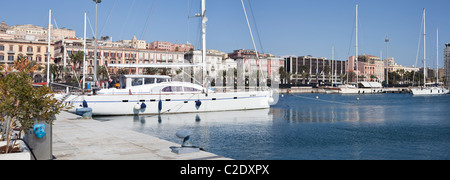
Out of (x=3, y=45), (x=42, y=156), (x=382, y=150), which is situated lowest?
(x=382, y=150)

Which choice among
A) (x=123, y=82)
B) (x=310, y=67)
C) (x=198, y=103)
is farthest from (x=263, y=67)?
(x=123, y=82)

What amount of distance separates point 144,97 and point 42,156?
66.7 feet

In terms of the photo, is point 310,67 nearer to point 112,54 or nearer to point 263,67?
point 263,67

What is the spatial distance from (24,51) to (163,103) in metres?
69.2

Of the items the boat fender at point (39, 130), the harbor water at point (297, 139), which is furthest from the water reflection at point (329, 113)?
the boat fender at point (39, 130)

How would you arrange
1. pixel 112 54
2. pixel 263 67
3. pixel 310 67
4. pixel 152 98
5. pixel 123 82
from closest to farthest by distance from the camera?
pixel 152 98
pixel 123 82
pixel 112 54
pixel 263 67
pixel 310 67

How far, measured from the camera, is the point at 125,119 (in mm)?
26453

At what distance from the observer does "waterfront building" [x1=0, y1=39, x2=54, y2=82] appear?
81.4 meters

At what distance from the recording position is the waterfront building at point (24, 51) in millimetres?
81375

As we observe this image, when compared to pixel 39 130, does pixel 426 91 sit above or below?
above

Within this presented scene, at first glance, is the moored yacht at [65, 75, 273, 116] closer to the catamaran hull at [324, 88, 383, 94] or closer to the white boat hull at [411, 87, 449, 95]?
Answer: the catamaran hull at [324, 88, 383, 94]

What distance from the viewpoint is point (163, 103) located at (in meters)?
29.0
